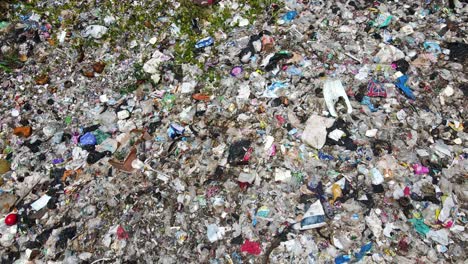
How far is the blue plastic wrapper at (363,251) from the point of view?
2740 mm

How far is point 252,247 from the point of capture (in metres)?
2.87

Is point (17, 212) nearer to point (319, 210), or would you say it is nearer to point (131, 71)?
point (131, 71)

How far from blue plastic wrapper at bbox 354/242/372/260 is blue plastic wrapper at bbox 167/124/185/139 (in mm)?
1793

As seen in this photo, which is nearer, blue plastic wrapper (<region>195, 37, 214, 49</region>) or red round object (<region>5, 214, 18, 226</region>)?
red round object (<region>5, 214, 18, 226</region>)

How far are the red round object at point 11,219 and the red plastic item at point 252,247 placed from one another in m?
1.98

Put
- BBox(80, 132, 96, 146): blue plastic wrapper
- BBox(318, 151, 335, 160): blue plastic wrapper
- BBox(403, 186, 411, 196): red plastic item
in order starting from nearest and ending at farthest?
BBox(403, 186, 411, 196): red plastic item < BBox(318, 151, 335, 160): blue plastic wrapper < BBox(80, 132, 96, 146): blue plastic wrapper

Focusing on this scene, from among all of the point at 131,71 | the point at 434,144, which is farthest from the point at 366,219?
the point at 131,71

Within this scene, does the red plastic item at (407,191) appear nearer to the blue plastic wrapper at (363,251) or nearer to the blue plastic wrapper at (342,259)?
the blue plastic wrapper at (363,251)

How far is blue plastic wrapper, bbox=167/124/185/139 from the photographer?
350 cm

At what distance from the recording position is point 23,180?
350cm

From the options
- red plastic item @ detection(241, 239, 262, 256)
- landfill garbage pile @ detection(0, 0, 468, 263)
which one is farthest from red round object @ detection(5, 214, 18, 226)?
red plastic item @ detection(241, 239, 262, 256)

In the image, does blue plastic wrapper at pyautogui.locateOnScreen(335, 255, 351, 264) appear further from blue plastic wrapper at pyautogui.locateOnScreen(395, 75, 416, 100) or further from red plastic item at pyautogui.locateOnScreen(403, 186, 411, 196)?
blue plastic wrapper at pyautogui.locateOnScreen(395, 75, 416, 100)

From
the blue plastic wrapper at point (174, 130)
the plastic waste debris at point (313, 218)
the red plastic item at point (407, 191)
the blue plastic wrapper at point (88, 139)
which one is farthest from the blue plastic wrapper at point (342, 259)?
the blue plastic wrapper at point (88, 139)

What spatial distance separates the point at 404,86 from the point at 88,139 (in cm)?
298
